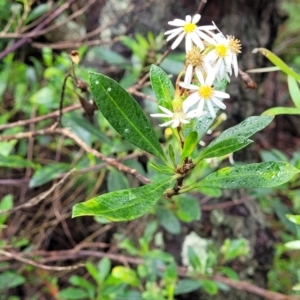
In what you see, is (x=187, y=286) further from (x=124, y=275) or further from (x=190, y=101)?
(x=190, y=101)

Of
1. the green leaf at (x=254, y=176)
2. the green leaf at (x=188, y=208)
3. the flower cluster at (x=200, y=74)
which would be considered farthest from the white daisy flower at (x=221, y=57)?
the green leaf at (x=188, y=208)

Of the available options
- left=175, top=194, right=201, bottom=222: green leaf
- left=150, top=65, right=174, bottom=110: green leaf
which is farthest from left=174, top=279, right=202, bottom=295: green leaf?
left=150, top=65, right=174, bottom=110: green leaf

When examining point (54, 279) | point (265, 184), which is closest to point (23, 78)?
point (54, 279)

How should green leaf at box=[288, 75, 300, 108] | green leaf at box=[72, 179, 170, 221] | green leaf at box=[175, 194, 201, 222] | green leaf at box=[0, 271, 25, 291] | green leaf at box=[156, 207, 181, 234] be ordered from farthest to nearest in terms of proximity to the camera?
green leaf at box=[0, 271, 25, 291], green leaf at box=[156, 207, 181, 234], green leaf at box=[175, 194, 201, 222], green leaf at box=[288, 75, 300, 108], green leaf at box=[72, 179, 170, 221]

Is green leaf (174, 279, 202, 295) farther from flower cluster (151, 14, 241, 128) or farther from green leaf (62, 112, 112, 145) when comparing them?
flower cluster (151, 14, 241, 128)

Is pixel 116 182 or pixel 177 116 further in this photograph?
pixel 116 182

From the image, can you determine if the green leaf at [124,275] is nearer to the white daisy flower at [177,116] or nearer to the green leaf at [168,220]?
the green leaf at [168,220]

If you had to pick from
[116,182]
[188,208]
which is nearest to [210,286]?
[188,208]

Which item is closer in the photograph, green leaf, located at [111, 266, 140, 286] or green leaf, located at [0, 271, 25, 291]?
green leaf, located at [111, 266, 140, 286]
